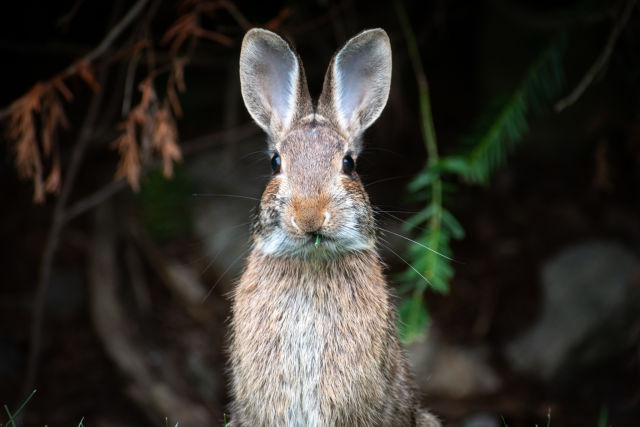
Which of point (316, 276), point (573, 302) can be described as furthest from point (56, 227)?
point (573, 302)

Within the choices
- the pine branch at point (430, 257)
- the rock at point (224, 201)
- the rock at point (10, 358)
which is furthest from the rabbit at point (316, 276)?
the rock at point (10, 358)

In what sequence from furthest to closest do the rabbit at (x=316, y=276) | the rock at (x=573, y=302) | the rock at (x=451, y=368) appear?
the rock at (x=451, y=368), the rock at (x=573, y=302), the rabbit at (x=316, y=276)

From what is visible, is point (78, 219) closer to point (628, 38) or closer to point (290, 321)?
point (290, 321)

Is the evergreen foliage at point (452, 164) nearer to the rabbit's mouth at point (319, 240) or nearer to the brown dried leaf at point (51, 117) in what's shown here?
the rabbit's mouth at point (319, 240)

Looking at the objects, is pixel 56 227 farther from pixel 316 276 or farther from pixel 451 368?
pixel 451 368

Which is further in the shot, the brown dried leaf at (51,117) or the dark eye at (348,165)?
the brown dried leaf at (51,117)

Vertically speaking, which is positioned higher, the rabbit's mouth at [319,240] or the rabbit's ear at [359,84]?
the rabbit's ear at [359,84]

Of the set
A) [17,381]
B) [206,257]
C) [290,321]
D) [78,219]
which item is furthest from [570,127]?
[17,381]

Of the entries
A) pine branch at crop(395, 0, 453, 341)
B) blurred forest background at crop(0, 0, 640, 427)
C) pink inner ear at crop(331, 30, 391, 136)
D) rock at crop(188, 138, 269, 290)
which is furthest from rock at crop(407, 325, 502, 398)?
pink inner ear at crop(331, 30, 391, 136)
